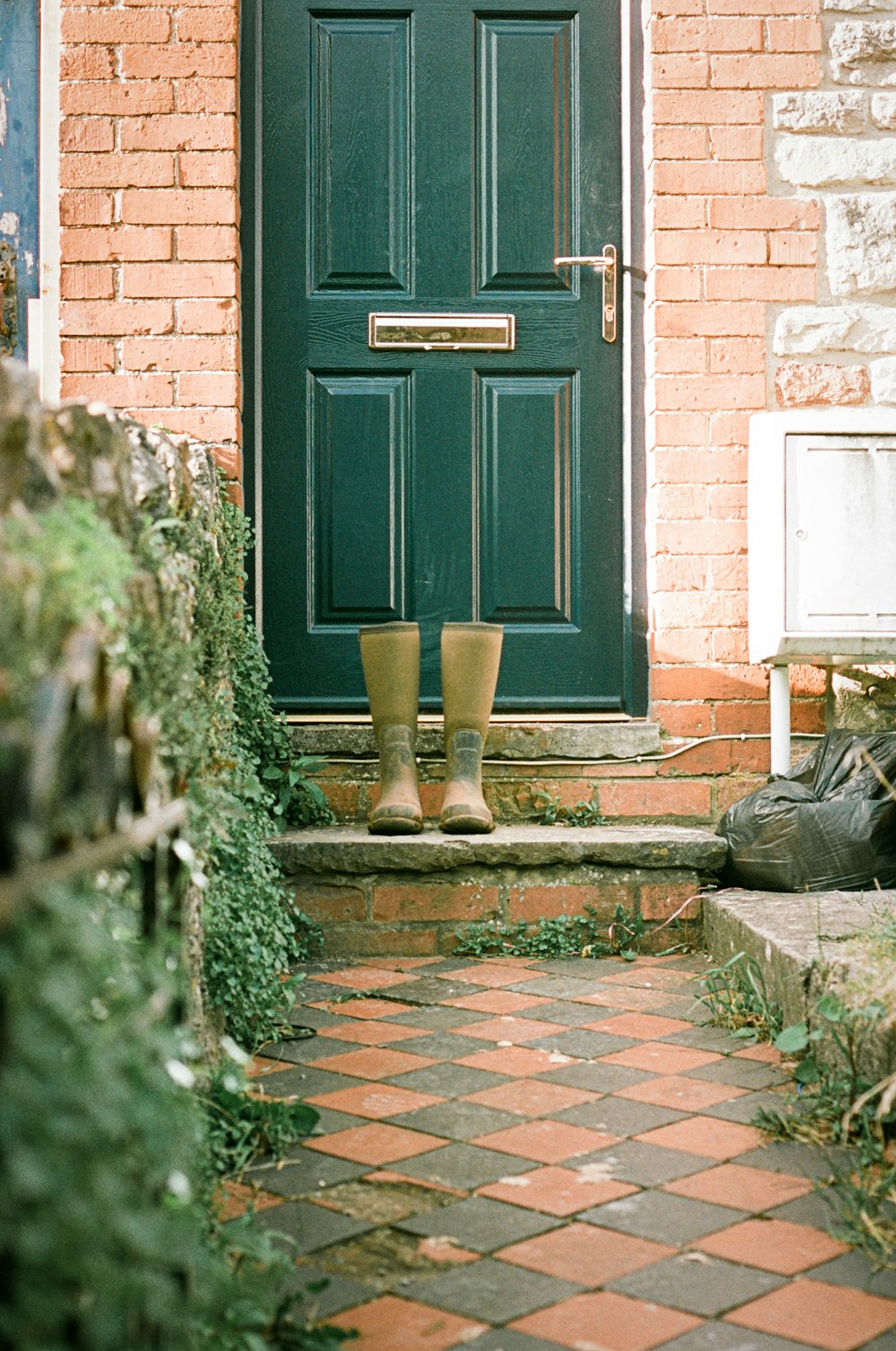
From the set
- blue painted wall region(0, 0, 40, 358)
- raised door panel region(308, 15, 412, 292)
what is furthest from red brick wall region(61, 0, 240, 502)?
raised door panel region(308, 15, 412, 292)

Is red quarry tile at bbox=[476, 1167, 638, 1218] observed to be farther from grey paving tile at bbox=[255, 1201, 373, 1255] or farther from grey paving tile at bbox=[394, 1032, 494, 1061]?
grey paving tile at bbox=[394, 1032, 494, 1061]

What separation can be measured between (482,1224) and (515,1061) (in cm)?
71

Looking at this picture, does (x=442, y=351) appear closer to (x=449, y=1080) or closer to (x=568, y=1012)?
(x=568, y=1012)

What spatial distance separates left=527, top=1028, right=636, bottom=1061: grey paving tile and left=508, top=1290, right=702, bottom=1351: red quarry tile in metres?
0.95

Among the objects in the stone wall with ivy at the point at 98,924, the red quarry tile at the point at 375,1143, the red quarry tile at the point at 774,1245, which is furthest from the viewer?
the red quarry tile at the point at 375,1143

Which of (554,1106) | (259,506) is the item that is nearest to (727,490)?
(259,506)

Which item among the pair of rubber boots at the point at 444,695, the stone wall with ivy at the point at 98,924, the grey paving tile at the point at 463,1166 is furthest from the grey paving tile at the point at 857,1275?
the pair of rubber boots at the point at 444,695

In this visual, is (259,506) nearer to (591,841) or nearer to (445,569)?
(445,569)

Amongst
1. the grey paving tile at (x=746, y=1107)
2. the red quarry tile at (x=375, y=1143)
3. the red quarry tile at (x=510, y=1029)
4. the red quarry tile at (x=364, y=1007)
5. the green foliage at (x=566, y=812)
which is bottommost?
the red quarry tile at (x=375, y=1143)

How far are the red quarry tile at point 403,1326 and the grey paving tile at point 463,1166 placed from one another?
364 mm

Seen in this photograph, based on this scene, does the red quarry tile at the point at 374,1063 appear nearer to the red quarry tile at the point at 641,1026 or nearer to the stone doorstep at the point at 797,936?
the red quarry tile at the point at 641,1026

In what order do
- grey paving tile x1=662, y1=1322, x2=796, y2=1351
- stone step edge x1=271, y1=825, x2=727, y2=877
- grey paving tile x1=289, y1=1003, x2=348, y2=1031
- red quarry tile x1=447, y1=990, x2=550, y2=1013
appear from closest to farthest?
grey paving tile x1=662, y1=1322, x2=796, y2=1351, grey paving tile x1=289, y1=1003, x2=348, y2=1031, red quarry tile x1=447, y1=990, x2=550, y2=1013, stone step edge x1=271, y1=825, x2=727, y2=877

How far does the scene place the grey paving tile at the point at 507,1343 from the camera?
4.71 feet

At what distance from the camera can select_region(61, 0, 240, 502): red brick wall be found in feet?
12.1
